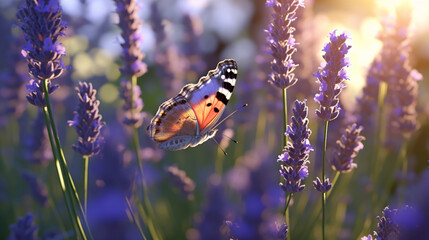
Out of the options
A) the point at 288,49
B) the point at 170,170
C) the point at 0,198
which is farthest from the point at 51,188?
the point at 288,49

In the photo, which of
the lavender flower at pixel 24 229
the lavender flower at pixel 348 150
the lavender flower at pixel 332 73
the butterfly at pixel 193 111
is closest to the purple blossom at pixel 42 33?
the lavender flower at pixel 24 229

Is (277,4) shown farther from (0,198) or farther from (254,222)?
(0,198)

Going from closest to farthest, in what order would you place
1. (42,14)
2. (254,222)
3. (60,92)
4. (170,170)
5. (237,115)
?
(254,222), (42,14), (170,170), (237,115), (60,92)

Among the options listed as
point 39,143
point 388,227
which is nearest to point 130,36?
point 39,143

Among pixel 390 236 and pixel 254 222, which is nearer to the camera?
pixel 254 222

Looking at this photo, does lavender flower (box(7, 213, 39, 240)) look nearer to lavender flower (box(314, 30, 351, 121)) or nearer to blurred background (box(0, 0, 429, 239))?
blurred background (box(0, 0, 429, 239))

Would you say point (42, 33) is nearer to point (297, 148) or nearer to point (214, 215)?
point (214, 215)

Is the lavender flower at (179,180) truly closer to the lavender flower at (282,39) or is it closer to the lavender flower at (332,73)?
the lavender flower at (282,39)
